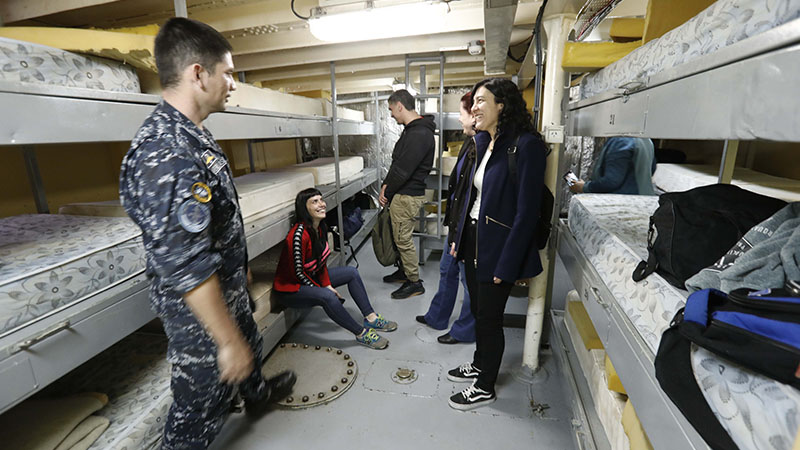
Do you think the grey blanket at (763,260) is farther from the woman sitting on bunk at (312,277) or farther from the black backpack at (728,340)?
the woman sitting on bunk at (312,277)

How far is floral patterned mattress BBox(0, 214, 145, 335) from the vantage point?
0.90m

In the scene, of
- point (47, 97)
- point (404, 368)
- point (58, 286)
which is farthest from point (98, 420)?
point (404, 368)

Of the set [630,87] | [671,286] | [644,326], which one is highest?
[630,87]

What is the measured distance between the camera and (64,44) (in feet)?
3.52

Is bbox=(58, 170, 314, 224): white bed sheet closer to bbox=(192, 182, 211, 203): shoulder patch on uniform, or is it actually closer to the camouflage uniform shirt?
the camouflage uniform shirt

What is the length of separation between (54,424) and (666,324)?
185 centimetres

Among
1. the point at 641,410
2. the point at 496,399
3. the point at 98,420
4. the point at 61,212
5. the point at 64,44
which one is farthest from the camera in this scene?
the point at 496,399

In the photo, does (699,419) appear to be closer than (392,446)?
Yes

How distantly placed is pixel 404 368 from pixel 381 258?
116 centimetres

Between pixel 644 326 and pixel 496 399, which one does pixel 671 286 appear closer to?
pixel 644 326

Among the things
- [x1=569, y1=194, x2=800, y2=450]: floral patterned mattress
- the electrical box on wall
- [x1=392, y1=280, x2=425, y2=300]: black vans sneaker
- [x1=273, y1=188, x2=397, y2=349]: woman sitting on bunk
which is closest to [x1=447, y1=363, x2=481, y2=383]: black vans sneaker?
[x1=273, y1=188, x2=397, y2=349]: woman sitting on bunk

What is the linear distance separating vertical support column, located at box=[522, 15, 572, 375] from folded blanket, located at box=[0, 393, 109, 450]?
199 cm

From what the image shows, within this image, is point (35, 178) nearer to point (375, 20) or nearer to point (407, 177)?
point (375, 20)

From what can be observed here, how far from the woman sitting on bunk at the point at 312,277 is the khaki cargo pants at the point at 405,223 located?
699 millimetres
